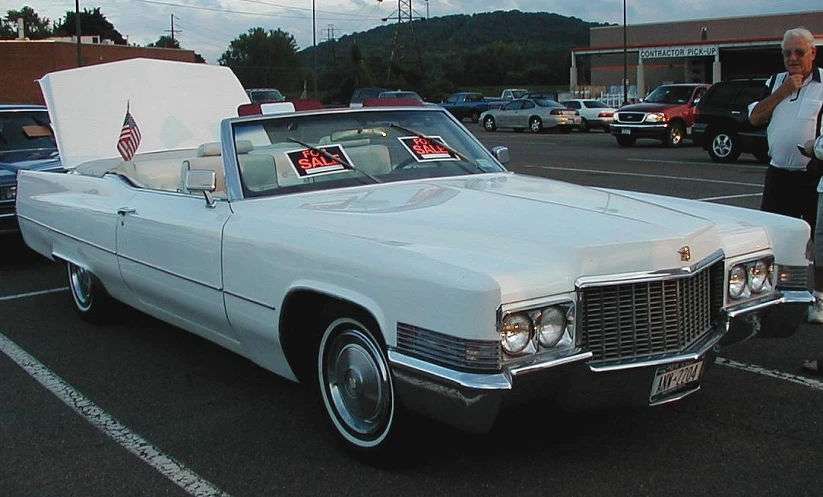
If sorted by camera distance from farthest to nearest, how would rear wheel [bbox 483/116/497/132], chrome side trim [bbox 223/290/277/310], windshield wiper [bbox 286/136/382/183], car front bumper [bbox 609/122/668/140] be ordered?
rear wheel [bbox 483/116/497/132] < car front bumper [bbox 609/122/668/140] < windshield wiper [bbox 286/136/382/183] < chrome side trim [bbox 223/290/277/310]

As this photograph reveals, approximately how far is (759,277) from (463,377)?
1.67 meters

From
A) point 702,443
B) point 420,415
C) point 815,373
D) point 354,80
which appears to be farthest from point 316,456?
point 354,80

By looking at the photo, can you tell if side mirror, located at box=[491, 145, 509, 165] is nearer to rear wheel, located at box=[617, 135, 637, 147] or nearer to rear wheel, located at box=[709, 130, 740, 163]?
rear wheel, located at box=[709, 130, 740, 163]

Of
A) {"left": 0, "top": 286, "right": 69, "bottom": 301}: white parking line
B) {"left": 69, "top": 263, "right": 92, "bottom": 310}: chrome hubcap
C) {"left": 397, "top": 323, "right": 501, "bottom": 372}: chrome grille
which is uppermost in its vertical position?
{"left": 397, "top": 323, "right": 501, "bottom": 372}: chrome grille

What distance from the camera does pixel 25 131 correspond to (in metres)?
10.2

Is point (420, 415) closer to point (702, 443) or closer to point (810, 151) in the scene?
point (702, 443)

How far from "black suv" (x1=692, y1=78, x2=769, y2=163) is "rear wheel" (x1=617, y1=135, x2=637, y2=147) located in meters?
4.83

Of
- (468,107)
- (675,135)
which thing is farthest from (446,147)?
(468,107)

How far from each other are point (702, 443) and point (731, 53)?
55894 mm

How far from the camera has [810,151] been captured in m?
5.49

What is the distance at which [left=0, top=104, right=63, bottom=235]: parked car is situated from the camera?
28.1 ft

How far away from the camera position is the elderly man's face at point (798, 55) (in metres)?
5.54

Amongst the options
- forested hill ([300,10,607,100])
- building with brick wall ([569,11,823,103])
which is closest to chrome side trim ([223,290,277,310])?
building with brick wall ([569,11,823,103])

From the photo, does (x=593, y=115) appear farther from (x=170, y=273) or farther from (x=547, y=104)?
(x=170, y=273)
